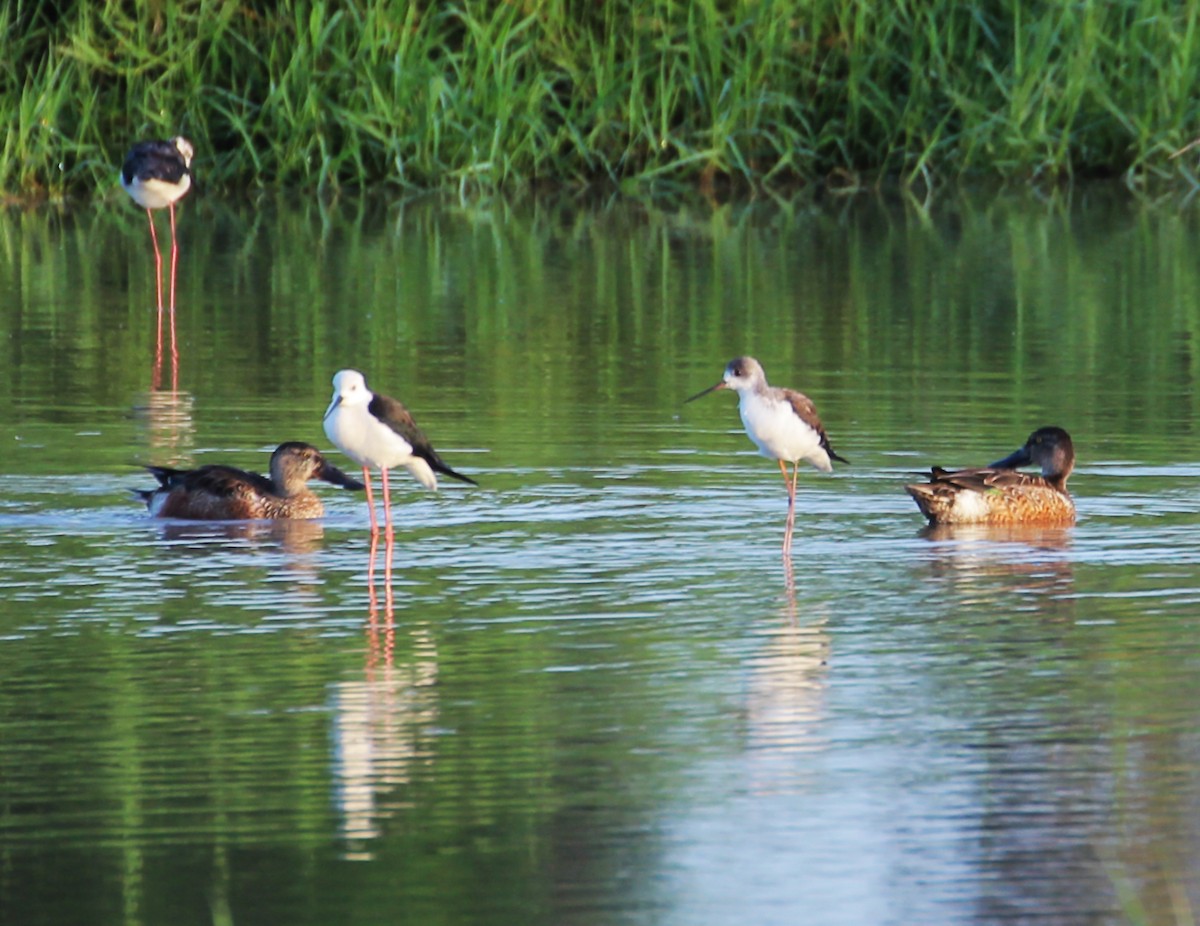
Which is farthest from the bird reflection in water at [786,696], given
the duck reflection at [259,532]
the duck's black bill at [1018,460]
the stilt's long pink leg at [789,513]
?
the duck's black bill at [1018,460]

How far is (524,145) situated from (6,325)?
8707 mm

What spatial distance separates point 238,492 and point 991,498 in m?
2.91

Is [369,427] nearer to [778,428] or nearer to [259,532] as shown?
[259,532]

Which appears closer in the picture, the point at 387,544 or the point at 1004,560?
the point at 1004,560

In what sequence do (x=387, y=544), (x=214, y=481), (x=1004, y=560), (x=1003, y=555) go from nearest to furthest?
(x=1004, y=560), (x=1003, y=555), (x=387, y=544), (x=214, y=481)

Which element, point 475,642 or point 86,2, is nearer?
point 475,642

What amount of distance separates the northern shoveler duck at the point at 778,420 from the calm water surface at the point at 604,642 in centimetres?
27

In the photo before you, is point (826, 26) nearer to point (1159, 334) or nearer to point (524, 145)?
point (524, 145)

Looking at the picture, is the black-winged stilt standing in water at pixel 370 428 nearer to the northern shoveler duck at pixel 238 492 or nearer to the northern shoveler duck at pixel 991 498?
the northern shoveler duck at pixel 238 492

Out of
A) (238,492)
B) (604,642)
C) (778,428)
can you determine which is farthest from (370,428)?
(604,642)

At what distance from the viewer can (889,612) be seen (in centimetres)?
828

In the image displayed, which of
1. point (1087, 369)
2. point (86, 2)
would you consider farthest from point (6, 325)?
point (86, 2)

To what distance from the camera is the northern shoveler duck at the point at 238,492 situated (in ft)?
33.5

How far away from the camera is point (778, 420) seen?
9773 millimetres
